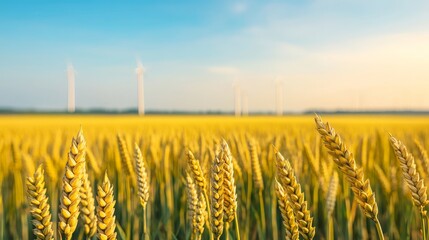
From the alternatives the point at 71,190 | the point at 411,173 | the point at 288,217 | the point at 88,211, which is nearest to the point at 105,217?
the point at 71,190

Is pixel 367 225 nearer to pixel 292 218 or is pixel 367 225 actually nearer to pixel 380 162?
pixel 380 162

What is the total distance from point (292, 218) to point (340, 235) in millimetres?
1307

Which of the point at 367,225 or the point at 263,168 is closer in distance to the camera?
the point at 367,225

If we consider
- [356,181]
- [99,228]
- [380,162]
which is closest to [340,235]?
[380,162]

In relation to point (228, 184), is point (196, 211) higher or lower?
lower

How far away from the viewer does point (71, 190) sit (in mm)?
753

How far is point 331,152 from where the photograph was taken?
2.83ft

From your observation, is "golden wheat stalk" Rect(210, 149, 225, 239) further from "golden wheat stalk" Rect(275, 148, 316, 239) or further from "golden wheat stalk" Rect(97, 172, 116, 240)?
"golden wheat stalk" Rect(97, 172, 116, 240)

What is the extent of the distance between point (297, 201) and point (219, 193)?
19cm

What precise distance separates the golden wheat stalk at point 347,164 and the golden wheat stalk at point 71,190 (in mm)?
446

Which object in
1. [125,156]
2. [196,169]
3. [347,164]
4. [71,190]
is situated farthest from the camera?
[125,156]

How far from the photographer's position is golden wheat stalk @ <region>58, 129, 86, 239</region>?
0.75 m

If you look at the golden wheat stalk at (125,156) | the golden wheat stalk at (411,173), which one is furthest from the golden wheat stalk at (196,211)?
the golden wheat stalk at (125,156)

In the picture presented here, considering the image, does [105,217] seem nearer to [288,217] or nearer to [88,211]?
[88,211]
